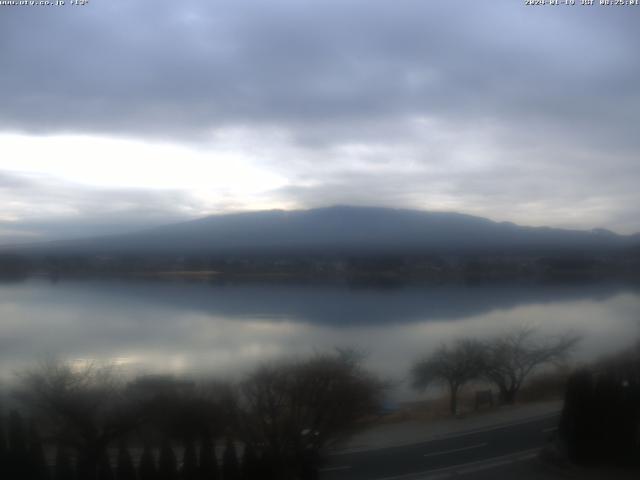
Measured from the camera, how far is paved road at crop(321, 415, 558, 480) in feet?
12.4

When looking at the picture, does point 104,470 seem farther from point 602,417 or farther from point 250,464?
point 602,417

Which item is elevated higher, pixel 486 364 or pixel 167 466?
pixel 486 364

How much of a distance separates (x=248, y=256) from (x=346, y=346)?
1328mm

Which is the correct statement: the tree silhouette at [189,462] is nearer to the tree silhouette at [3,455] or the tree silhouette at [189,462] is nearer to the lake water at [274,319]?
the lake water at [274,319]

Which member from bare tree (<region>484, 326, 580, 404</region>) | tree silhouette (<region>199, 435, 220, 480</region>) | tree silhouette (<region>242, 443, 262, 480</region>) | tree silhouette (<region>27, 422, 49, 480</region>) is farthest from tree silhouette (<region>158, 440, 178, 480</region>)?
bare tree (<region>484, 326, 580, 404</region>)

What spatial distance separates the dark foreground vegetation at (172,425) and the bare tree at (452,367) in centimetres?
73

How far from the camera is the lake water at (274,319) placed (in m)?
4.41

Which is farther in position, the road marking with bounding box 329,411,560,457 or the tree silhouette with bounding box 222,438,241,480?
the road marking with bounding box 329,411,560,457

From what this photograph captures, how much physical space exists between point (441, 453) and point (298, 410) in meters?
1.05

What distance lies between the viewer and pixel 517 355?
4715mm

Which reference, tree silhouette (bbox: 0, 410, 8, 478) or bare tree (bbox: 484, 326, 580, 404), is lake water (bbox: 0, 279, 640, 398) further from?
tree silhouette (bbox: 0, 410, 8, 478)

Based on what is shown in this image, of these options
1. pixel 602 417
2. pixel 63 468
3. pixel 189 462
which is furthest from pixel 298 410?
pixel 602 417

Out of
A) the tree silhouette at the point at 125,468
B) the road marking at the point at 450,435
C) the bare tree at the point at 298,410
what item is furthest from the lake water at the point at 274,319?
the tree silhouette at the point at 125,468

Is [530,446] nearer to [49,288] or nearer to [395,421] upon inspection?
[395,421]
